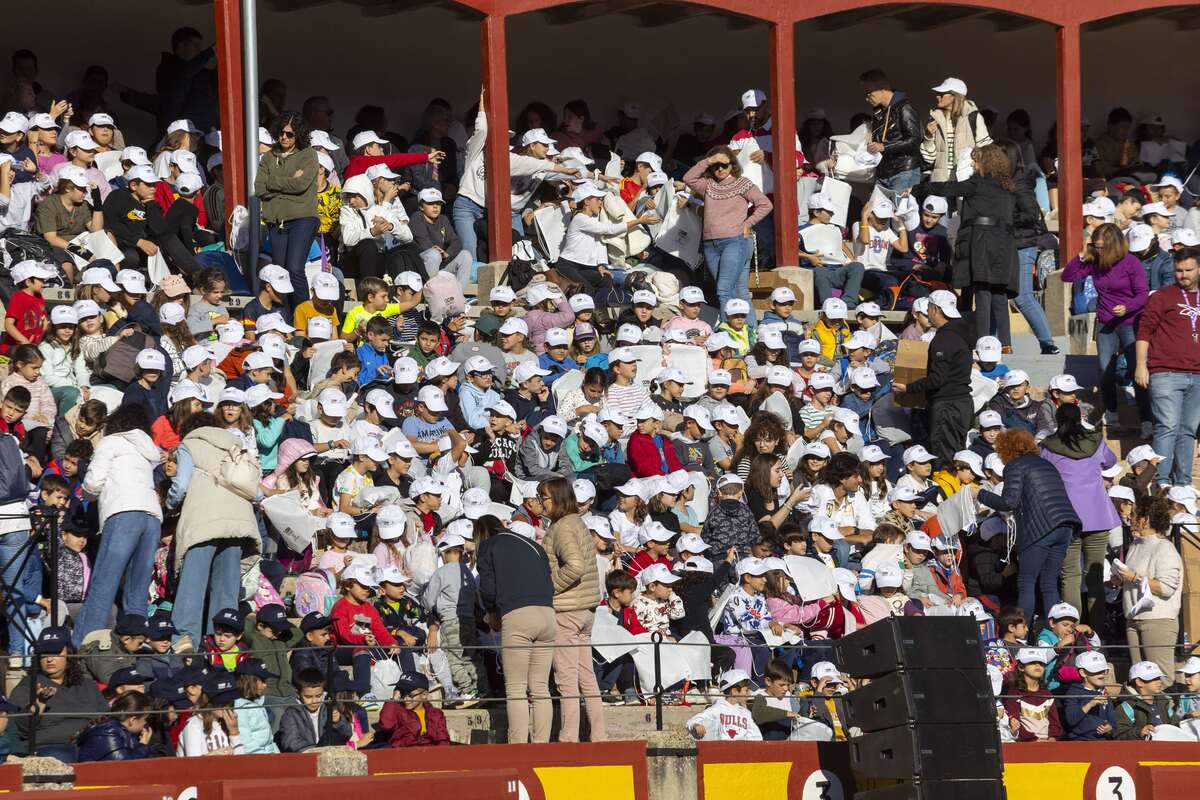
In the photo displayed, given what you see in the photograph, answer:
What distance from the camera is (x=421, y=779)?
523 inches

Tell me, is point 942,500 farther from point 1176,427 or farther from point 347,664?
point 347,664

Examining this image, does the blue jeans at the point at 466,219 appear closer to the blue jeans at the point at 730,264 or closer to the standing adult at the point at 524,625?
the blue jeans at the point at 730,264

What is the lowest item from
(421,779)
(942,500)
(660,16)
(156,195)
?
(421,779)

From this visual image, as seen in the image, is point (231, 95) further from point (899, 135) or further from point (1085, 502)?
point (1085, 502)

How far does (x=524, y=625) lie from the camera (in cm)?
1439

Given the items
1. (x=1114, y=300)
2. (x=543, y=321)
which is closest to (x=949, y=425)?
(x=1114, y=300)

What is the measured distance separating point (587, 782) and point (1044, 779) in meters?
2.60

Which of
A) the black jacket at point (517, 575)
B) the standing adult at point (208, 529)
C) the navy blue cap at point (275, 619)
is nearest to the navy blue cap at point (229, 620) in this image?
the navy blue cap at point (275, 619)

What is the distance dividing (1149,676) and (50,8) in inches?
470

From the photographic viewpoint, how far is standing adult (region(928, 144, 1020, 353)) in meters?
20.0

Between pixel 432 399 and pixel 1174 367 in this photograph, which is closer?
pixel 432 399

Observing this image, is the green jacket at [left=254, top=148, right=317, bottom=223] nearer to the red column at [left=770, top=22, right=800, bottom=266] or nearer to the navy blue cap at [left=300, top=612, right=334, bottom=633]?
the red column at [left=770, top=22, right=800, bottom=266]

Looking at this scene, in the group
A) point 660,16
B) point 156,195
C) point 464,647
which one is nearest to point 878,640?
point 464,647

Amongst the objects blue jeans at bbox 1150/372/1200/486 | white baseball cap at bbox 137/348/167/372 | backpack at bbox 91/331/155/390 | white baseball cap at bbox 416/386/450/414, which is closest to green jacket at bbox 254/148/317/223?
white baseball cap at bbox 416/386/450/414
